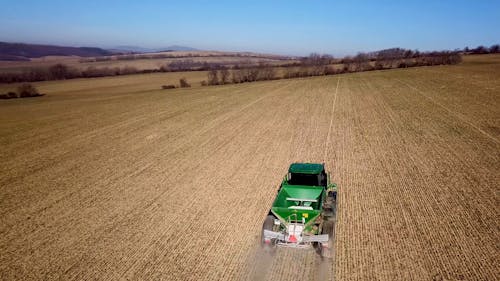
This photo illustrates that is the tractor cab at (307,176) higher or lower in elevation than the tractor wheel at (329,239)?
higher

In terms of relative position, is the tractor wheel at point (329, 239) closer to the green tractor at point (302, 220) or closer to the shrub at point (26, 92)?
the green tractor at point (302, 220)

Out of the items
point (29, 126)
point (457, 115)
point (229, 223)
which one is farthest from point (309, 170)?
point (29, 126)

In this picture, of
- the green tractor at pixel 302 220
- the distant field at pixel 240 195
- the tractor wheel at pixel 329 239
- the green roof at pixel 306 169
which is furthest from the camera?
the green roof at pixel 306 169

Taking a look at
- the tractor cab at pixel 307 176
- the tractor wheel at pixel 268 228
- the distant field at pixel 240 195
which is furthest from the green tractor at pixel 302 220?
the distant field at pixel 240 195

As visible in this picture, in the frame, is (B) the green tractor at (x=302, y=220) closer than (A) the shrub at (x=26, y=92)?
Yes

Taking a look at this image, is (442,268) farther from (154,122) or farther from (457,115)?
(154,122)

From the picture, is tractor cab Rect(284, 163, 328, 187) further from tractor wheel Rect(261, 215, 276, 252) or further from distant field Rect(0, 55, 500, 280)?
tractor wheel Rect(261, 215, 276, 252)

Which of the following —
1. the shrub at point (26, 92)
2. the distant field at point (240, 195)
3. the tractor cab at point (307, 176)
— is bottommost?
the shrub at point (26, 92)

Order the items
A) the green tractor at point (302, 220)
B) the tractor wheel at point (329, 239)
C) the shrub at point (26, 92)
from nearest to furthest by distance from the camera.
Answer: the green tractor at point (302, 220)
the tractor wheel at point (329, 239)
the shrub at point (26, 92)
